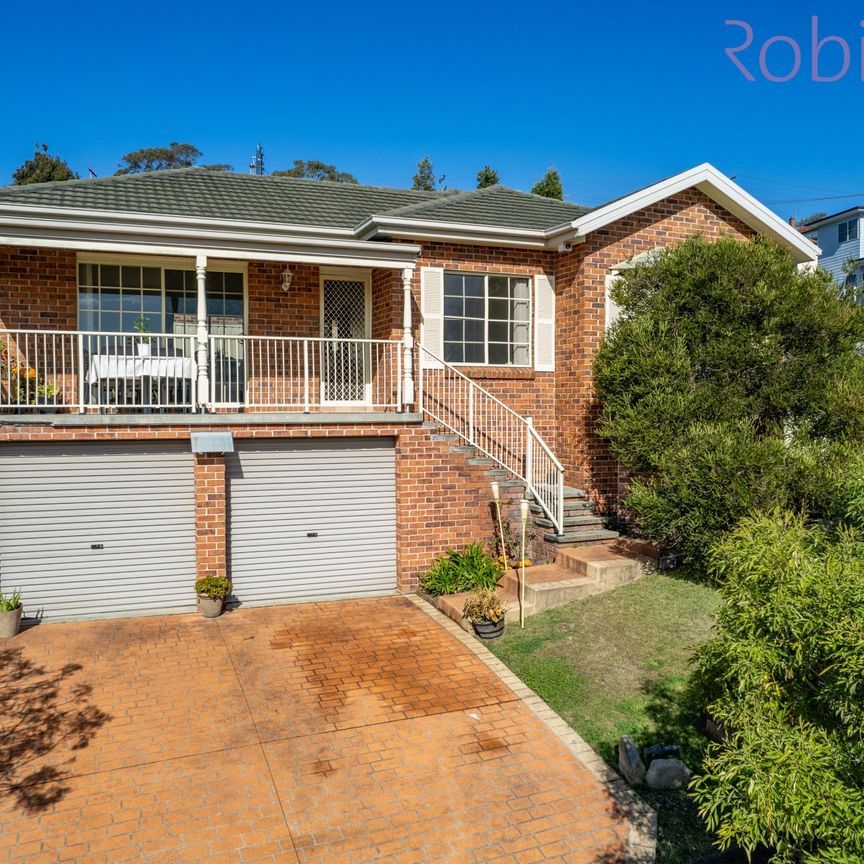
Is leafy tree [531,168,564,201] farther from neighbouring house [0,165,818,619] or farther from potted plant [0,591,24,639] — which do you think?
potted plant [0,591,24,639]

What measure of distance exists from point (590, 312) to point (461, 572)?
4.92 meters

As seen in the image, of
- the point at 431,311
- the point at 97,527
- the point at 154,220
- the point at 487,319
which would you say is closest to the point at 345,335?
the point at 431,311

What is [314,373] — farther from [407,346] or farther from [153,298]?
[153,298]

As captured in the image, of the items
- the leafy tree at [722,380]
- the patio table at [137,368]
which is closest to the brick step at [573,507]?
the leafy tree at [722,380]

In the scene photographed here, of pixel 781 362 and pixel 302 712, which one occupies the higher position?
pixel 781 362

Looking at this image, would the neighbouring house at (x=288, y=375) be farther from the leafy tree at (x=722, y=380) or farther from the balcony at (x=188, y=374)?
the leafy tree at (x=722, y=380)

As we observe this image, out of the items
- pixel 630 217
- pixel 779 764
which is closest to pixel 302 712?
pixel 779 764

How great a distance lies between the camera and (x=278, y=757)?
609 centimetres

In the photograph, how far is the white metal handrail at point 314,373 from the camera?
1138cm

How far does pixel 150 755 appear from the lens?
6070 millimetres

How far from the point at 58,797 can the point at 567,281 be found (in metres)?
10.3

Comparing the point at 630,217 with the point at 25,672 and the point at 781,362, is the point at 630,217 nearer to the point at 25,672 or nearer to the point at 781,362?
the point at 781,362

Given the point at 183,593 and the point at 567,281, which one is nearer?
the point at 183,593

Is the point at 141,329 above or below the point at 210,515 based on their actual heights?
above
